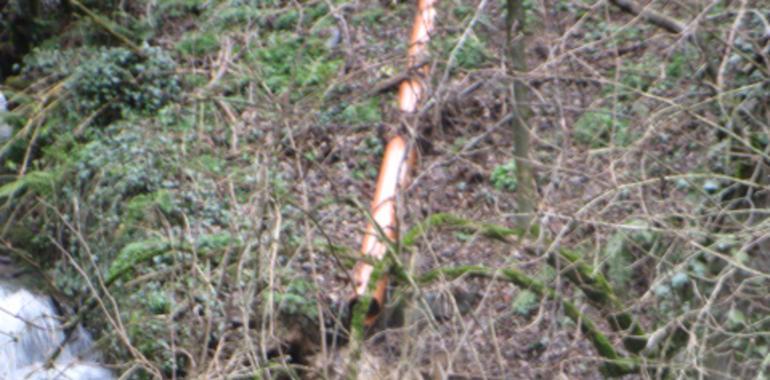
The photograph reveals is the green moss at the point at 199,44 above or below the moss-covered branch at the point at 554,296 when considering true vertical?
above

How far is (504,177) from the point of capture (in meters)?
11.1

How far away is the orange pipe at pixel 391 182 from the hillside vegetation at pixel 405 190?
13 centimetres

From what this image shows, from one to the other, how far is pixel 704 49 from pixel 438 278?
1.97m

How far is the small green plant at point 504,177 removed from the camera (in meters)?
11.0

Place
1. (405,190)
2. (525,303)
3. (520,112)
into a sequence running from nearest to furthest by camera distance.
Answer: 1. (405,190)
2. (520,112)
3. (525,303)

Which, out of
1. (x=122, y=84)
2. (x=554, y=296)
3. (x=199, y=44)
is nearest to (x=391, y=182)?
(x=554, y=296)

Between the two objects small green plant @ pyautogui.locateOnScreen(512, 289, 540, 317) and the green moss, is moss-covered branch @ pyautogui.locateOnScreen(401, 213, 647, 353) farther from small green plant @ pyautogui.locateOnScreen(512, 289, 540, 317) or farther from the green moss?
the green moss

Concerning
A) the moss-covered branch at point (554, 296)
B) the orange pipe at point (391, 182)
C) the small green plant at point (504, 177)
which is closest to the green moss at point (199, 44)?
the orange pipe at point (391, 182)

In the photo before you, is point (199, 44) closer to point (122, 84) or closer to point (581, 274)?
point (122, 84)

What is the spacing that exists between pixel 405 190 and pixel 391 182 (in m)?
1.97

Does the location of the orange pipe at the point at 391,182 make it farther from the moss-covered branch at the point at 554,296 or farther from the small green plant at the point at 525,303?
the small green plant at the point at 525,303

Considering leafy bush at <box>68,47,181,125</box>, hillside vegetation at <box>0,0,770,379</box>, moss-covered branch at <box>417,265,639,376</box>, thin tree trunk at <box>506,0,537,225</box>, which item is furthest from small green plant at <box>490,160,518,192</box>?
moss-covered branch at <box>417,265,639,376</box>

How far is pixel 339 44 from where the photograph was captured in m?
13.0

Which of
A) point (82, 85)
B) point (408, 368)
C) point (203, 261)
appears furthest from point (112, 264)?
point (408, 368)
